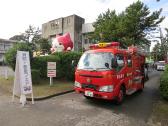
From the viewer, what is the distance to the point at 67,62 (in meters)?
14.2

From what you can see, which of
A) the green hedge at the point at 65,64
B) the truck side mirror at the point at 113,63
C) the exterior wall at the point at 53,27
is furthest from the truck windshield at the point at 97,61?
the exterior wall at the point at 53,27

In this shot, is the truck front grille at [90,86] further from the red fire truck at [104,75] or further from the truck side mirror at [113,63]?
the truck side mirror at [113,63]

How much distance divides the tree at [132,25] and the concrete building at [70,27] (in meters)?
22.8

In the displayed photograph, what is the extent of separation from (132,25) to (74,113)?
18572mm

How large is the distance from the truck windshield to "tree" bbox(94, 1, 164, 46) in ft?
48.4

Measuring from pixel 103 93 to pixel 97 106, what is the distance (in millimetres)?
744

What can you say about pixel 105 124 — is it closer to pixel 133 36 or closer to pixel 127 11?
pixel 133 36

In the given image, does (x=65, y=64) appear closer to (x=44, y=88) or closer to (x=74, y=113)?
(x=44, y=88)

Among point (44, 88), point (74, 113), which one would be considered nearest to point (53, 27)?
point (44, 88)

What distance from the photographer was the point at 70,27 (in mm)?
47906

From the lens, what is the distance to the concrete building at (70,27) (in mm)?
47438

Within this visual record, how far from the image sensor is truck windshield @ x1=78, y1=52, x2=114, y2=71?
25.2 ft

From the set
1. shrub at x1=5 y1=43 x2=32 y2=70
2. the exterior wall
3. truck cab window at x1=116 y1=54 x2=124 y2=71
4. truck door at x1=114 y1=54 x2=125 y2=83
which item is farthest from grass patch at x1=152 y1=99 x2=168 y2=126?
the exterior wall

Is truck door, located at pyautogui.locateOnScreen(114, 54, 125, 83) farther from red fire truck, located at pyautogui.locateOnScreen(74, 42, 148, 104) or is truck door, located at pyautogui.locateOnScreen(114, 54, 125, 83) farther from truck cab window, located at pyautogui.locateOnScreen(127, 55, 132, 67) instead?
truck cab window, located at pyautogui.locateOnScreen(127, 55, 132, 67)
